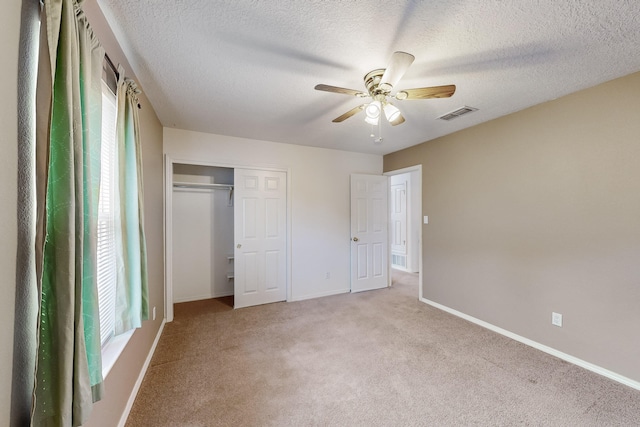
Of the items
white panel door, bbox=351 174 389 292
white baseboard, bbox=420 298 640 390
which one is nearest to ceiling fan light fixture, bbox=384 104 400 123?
white panel door, bbox=351 174 389 292

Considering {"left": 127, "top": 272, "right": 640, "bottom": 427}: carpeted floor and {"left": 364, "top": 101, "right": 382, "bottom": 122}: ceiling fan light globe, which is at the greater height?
{"left": 364, "top": 101, "right": 382, "bottom": 122}: ceiling fan light globe

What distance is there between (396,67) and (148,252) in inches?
97.6

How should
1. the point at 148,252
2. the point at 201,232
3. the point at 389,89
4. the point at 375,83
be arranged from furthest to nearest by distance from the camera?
the point at 201,232 → the point at 148,252 → the point at 375,83 → the point at 389,89

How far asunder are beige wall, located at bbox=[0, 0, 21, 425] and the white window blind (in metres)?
0.78

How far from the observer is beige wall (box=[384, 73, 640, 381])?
206cm

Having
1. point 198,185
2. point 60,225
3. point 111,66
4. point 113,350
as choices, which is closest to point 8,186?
point 60,225

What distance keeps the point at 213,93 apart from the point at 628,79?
11.1 ft

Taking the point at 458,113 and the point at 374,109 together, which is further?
the point at 458,113

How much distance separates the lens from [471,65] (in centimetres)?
191

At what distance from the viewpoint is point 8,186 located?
0.75 m

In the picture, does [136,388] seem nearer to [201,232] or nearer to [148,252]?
[148,252]

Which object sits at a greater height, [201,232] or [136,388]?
[201,232]

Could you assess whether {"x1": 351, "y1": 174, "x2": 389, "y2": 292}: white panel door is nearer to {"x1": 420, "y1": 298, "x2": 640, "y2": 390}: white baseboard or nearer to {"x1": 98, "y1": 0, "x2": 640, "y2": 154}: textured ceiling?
{"x1": 420, "y1": 298, "x2": 640, "y2": 390}: white baseboard

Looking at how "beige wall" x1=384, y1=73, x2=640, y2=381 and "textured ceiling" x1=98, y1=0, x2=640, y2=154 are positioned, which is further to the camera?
"beige wall" x1=384, y1=73, x2=640, y2=381
